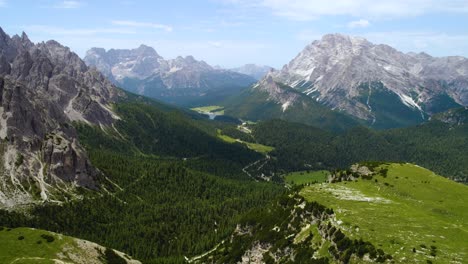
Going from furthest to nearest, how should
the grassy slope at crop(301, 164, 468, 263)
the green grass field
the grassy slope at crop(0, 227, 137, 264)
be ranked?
the grassy slope at crop(0, 227, 137, 264) → the green grass field → the grassy slope at crop(301, 164, 468, 263)

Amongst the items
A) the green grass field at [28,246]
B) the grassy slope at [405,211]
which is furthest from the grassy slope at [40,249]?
the grassy slope at [405,211]

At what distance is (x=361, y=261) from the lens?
113188 mm

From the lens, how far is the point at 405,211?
469 feet

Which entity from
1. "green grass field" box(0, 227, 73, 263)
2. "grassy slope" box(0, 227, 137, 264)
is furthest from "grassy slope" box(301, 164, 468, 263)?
"green grass field" box(0, 227, 73, 263)

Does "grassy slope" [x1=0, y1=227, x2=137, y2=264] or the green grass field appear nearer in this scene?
the green grass field

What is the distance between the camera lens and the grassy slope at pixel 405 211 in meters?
115

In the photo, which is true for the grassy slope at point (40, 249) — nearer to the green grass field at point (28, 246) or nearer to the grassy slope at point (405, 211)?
the green grass field at point (28, 246)

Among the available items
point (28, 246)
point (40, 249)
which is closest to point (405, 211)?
point (40, 249)

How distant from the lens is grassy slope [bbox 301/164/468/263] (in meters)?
115

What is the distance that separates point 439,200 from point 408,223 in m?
34.5

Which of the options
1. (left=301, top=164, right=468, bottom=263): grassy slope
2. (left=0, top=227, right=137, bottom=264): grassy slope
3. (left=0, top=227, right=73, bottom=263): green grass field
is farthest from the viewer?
(left=0, top=227, right=137, bottom=264): grassy slope

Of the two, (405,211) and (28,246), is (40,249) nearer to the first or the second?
(28,246)

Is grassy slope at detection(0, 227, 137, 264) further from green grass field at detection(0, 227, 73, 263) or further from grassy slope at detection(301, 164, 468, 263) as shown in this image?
grassy slope at detection(301, 164, 468, 263)

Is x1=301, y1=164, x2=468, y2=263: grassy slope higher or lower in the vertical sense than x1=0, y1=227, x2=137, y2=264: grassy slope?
higher
